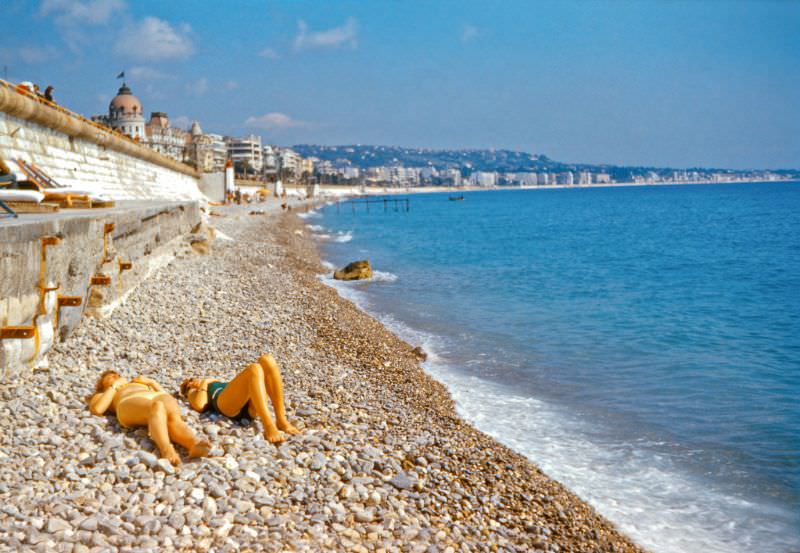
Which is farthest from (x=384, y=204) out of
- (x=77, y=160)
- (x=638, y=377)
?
(x=638, y=377)

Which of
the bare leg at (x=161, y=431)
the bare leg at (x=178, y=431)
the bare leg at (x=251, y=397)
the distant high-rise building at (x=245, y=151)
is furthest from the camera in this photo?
the distant high-rise building at (x=245, y=151)

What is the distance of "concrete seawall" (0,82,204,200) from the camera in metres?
14.6

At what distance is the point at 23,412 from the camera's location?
532 cm

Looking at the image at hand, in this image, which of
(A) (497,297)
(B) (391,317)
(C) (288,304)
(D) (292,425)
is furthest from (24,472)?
(A) (497,297)

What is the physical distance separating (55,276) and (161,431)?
298 cm

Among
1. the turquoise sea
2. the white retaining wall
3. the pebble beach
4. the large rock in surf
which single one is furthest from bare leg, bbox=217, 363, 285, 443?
the large rock in surf

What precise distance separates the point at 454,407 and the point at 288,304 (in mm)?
5618

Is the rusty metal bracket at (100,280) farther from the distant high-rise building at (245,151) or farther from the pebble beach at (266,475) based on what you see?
the distant high-rise building at (245,151)

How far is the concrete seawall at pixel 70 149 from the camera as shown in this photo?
14625 millimetres

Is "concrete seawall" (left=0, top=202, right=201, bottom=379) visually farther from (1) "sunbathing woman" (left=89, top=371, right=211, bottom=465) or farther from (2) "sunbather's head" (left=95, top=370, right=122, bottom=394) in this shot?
(1) "sunbathing woman" (left=89, top=371, right=211, bottom=465)

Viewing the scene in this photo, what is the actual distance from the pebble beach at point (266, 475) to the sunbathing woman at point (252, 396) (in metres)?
0.11

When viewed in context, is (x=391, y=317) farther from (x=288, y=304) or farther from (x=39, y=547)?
(x=39, y=547)

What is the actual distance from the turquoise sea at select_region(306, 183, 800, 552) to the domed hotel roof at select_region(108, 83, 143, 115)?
97261mm

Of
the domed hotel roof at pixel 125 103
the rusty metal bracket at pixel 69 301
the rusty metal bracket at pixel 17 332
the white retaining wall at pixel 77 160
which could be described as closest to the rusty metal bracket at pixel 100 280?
the rusty metal bracket at pixel 69 301
